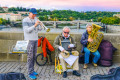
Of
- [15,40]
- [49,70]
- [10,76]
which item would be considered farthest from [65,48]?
[15,40]

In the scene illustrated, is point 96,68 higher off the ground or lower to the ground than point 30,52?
lower

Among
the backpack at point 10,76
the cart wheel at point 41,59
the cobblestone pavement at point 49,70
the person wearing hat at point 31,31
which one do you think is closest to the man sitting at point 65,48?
the cobblestone pavement at point 49,70

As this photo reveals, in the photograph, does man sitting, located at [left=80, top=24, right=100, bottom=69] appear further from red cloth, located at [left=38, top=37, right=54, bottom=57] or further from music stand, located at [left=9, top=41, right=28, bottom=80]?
music stand, located at [left=9, top=41, right=28, bottom=80]

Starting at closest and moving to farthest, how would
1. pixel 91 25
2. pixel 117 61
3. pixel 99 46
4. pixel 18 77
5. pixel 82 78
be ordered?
pixel 18 77 → pixel 82 78 → pixel 91 25 → pixel 99 46 → pixel 117 61

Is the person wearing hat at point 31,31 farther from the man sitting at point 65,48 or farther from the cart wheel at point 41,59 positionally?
the cart wheel at point 41,59

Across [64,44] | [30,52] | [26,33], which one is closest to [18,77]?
[30,52]

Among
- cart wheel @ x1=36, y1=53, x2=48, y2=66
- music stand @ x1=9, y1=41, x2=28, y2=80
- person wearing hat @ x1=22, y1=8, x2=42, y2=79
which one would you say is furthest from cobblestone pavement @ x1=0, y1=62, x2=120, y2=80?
music stand @ x1=9, y1=41, x2=28, y2=80

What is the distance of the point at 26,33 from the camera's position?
14.0ft

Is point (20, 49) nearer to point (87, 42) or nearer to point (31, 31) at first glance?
point (31, 31)

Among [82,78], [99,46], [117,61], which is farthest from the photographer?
[117,61]

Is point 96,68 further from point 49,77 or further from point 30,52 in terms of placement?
point 30,52

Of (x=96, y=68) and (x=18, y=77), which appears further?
(x=96, y=68)

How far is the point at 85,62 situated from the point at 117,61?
1.36 metres

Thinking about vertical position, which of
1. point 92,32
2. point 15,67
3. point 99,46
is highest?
point 92,32
